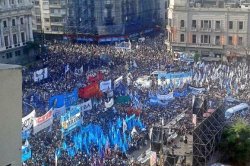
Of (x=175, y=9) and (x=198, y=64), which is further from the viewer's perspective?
(x=175, y=9)

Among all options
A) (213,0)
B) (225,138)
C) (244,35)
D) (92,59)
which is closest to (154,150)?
Result: (225,138)

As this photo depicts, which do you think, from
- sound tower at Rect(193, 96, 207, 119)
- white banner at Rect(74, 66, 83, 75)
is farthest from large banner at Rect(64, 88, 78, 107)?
white banner at Rect(74, 66, 83, 75)

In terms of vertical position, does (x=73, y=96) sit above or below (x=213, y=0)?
below

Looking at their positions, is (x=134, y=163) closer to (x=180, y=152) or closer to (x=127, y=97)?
(x=180, y=152)

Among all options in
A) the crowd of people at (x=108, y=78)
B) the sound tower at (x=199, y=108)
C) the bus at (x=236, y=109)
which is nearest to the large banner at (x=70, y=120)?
the crowd of people at (x=108, y=78)

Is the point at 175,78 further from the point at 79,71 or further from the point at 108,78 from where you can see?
the point at 79,71
